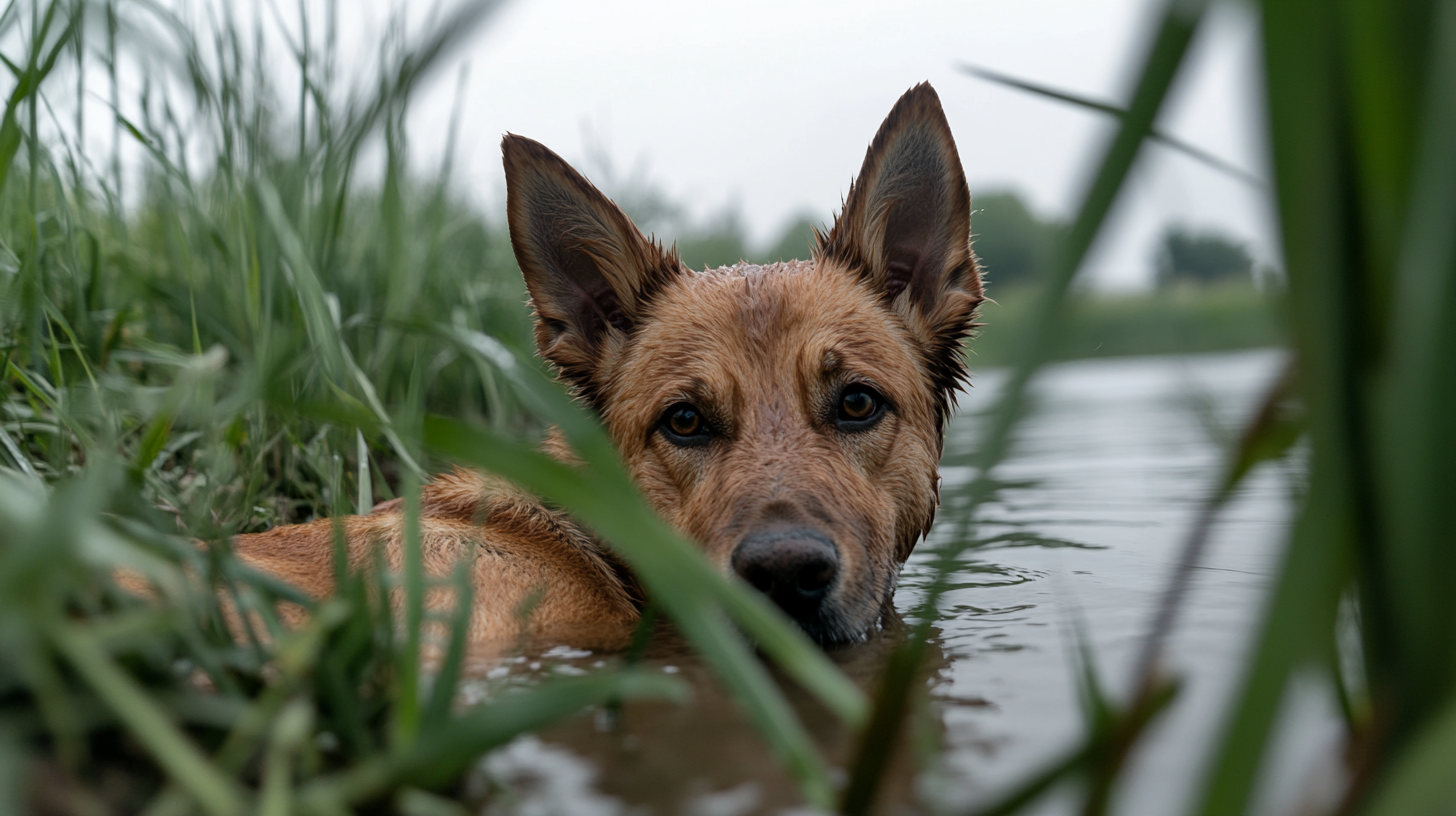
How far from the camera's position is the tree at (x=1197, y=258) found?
104cm

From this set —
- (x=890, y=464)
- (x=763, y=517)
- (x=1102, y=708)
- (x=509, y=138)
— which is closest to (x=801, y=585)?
(x=763, y=517)

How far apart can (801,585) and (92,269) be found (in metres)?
2.98

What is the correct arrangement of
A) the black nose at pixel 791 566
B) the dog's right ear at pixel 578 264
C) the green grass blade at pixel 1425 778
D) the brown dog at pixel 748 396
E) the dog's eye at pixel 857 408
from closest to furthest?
the green grass blade at pixel 1425 778, the black nose at pixel 791 566, the brown dog at pixel 748 396, the dog's eye at pixel 857 408, the dog's right ear at pixel 578 264

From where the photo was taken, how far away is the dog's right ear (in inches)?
146

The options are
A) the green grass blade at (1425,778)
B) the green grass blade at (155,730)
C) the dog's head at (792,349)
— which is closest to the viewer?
the green grass blade at (1425,778)

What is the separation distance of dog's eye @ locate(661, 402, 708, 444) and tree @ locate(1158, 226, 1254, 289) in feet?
8.24

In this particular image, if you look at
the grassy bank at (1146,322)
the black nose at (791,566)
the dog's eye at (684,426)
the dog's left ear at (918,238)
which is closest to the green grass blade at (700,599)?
the grassy bank at (1146,322)

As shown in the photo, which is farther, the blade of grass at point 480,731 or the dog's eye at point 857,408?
the dog's eye at point 857,408

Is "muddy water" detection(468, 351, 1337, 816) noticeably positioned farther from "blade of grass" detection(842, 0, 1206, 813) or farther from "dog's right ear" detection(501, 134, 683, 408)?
"dog's right ear" detection(501, 134, 683, 408)

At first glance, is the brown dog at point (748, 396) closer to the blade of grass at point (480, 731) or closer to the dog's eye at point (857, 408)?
the dog's eye at point (857, 408)

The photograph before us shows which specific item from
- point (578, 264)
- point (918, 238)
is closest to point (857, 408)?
point (918, 238)

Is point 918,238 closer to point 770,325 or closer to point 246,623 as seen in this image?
point 770,325

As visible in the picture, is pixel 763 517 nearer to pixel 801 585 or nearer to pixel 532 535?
pixel 801 585

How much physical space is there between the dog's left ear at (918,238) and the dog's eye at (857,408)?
56 cm
